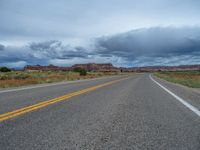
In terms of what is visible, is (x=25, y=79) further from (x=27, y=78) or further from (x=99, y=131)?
(x=99, y=131)

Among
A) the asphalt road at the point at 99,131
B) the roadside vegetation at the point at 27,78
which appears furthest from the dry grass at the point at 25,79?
the asphalt road at the point at 99,131

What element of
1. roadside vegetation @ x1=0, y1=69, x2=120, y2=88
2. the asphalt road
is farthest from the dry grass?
the asphalt road

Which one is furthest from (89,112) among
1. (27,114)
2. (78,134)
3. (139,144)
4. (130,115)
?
(139,144)

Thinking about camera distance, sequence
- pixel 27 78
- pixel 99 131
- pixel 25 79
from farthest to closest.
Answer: pixel 27 78 → pixel 25 79 → pixel 99 131

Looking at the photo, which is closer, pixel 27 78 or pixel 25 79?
pixel 25 79

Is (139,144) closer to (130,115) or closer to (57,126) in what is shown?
(57,126)

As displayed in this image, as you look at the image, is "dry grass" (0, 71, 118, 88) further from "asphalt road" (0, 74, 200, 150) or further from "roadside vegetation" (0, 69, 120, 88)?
"asphalt road" (0, 74, 200, 150)

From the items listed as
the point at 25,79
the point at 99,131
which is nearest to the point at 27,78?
the point at 25,79

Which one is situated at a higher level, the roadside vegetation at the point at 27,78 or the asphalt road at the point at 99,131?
the asphalt road at the point at 99,131

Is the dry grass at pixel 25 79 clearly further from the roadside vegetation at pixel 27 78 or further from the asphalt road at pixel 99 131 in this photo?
the asphalt road at pixel 99 131

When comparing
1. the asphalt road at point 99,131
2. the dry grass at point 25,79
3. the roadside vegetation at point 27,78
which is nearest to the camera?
the asphalt road at point 99,131

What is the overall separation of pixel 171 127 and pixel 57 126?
97.5 inches

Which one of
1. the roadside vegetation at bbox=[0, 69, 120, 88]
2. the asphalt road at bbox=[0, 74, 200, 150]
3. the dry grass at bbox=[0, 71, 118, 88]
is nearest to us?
the asphalt road at bbox=[0, 74, 200, 150]

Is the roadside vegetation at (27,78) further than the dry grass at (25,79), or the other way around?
the roadside vegetation at (27,78)
